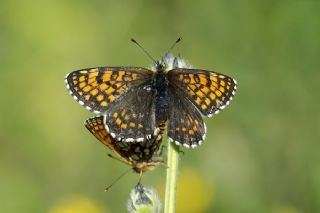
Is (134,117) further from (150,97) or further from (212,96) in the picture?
(212,96)

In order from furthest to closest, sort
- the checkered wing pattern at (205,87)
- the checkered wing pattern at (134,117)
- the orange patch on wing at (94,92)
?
the orange patch on wing at (94,92) → the checkered wing pattern at (205,87) → the checkered wing pattern at (134,117)

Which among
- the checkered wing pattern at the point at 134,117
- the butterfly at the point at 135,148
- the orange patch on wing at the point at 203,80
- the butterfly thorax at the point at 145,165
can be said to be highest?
the orange patch on wing at the point at 203,80

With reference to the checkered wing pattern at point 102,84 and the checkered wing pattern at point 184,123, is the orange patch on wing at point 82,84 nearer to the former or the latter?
the checkered wing pattern at point 102,84

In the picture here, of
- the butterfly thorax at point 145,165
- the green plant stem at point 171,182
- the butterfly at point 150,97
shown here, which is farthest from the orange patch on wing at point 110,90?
the green plant stem at point 171,182

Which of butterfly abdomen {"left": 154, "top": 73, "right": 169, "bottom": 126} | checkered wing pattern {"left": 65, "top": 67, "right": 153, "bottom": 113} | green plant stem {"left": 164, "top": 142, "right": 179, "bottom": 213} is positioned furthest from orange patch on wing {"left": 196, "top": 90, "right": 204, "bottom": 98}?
green plant stem {"left": 164, "top": 142, "right": 179, "bottom": 213}

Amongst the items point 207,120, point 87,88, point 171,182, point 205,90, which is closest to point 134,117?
point 87,88
